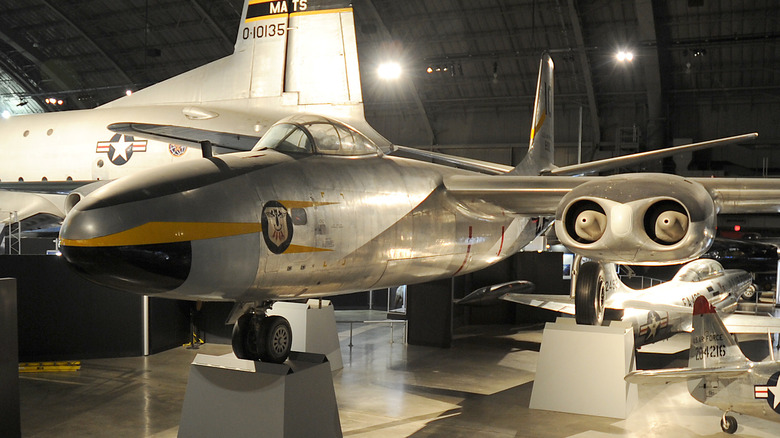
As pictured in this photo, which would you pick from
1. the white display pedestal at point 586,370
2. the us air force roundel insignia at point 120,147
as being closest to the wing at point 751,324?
the white display pedestal at point 586,370

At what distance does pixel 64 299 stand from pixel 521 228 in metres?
7.59

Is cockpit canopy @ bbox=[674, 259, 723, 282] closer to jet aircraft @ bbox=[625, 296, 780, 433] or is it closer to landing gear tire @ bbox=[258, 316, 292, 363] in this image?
jet aircraft @ bbox=[625, 296, 780, 433]

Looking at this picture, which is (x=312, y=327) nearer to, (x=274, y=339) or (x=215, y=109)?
(x=215, y=109)

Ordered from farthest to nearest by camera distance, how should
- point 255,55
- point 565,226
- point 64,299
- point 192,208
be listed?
point 255,55 → point 64,299 → point 565,226 → point 192,208

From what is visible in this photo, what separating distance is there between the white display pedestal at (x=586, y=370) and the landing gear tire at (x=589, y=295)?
230mm

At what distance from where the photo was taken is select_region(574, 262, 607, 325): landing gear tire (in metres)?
8.07

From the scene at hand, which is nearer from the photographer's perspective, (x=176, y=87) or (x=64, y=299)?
(x=64, y=299)

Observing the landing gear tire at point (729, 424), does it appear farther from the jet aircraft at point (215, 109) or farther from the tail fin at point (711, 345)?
the jet aircraft at point (215, 109)

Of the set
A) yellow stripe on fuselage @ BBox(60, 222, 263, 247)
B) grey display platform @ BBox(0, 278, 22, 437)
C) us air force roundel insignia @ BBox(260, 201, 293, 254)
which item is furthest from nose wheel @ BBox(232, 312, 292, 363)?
grey display platform @ BBox(0, 278, 22, 437)

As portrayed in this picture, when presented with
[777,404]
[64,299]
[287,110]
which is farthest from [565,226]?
[64,299]

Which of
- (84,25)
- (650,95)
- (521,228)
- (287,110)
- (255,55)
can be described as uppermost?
(84,25)

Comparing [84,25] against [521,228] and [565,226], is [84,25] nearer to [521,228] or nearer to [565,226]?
[521,228]

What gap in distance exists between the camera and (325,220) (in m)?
4.93

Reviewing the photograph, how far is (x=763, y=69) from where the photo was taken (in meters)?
21.2
